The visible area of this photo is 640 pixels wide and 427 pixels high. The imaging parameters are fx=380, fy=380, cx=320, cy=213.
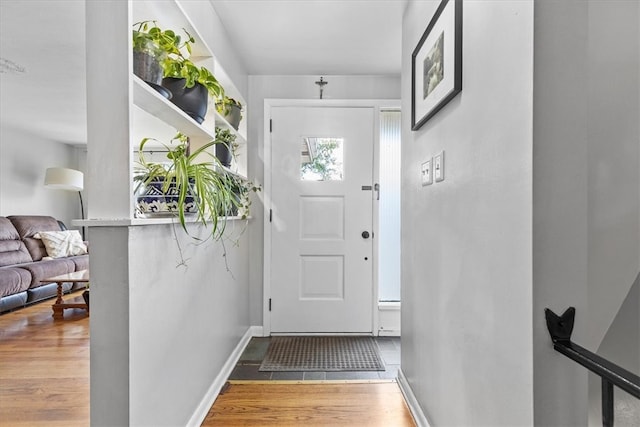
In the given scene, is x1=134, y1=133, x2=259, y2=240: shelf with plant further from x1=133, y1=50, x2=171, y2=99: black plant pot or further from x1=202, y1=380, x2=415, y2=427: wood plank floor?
x1=202, y1=380, x2=415, y2=427: wood plank floor

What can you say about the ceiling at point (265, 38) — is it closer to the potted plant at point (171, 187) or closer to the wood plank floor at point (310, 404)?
the potted plant at point (171, 187)

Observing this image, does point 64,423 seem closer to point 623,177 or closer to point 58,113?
point 623,177

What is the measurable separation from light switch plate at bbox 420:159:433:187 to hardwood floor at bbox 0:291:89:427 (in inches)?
80.6

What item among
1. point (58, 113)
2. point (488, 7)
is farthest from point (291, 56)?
point (58, 113)

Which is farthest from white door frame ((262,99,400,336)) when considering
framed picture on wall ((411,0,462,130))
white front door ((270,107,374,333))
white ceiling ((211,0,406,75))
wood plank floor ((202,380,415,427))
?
framed picture on wall ((411,0,462,130))

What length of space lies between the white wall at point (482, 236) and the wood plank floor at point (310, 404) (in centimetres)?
37

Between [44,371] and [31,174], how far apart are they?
4.75 meters

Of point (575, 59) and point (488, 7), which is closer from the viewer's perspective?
point (575, 59)

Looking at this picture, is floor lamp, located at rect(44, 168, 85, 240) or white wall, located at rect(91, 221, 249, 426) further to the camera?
floor lamp, located at rect(44, 168, 85, 240)

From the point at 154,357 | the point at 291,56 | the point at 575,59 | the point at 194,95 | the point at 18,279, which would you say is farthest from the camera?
the point at 18,279

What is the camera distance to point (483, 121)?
113 cm

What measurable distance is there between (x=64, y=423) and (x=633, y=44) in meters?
2.67

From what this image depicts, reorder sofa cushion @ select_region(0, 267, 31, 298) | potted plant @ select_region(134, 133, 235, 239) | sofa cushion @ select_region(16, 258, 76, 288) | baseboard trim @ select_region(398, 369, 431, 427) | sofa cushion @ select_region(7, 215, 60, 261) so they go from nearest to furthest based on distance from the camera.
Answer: potted plant @ select_region(134, 133, 235, 239), baseboard trim @ select_region(398, 369, 431, 427), sofa cushion @ select_region(0, 267, 31, 298), sofa cushion @ select_region(16, 258, 76, 288), sofa cushion @ select_region(7, 215, 60, 261)

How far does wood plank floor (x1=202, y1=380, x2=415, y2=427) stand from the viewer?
194 cm
